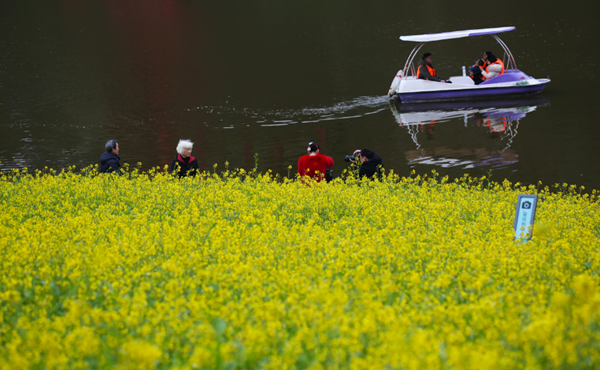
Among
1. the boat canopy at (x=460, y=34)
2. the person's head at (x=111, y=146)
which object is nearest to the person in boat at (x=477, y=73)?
the boat canopy at (x=460, y=34)

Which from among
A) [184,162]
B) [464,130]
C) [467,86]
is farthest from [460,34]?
[184,162]

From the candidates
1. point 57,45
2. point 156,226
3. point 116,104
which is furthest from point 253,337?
point 57,45

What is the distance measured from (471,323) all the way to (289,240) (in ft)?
7.96

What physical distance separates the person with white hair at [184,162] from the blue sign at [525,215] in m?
6.67

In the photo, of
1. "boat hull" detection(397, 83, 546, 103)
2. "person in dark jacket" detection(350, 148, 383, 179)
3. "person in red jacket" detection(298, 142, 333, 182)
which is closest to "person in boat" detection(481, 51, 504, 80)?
"boat hull" detection(397, 83, 546, 103)

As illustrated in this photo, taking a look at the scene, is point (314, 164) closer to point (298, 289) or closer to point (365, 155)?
point (365, 155)

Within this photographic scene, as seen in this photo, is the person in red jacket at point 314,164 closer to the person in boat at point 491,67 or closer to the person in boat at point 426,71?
the person in boat at point 426,71

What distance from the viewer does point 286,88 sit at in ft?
97.6

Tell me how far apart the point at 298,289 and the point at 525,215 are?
332 centimetres

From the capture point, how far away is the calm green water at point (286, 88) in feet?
55.8

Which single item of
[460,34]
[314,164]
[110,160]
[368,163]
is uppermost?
[460,34]

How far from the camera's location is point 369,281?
446 centimetres

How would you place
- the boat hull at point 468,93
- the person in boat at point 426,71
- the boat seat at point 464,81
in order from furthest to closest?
the boat seat at point 464,81 < the boat hull at point 468,93 < the person in boat at point 426,71

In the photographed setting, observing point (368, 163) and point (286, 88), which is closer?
point (368, 163)
